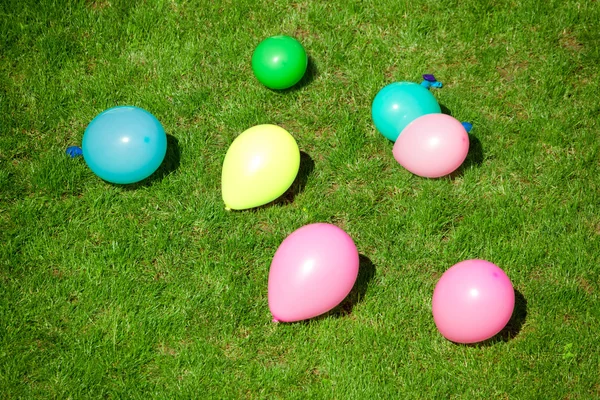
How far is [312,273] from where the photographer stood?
2.99m

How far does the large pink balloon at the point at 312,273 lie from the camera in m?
3.00

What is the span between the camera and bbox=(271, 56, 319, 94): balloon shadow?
4285mm

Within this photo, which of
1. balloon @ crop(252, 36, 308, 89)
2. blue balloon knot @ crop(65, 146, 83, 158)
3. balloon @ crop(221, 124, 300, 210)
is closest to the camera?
balloon @ crop(221, 124, 300, 210)

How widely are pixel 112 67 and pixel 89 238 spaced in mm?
1395

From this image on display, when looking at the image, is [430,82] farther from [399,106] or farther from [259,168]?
[259,168]

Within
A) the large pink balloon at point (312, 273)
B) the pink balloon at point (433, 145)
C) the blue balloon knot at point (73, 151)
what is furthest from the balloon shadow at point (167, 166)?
the pink balloon at point (433, 145)

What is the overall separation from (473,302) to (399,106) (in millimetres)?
1366

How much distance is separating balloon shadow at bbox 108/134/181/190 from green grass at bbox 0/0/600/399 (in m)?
0.01

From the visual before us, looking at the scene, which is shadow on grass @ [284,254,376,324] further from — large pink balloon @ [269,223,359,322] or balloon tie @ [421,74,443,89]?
balloon tie @ [421,74,443,89]

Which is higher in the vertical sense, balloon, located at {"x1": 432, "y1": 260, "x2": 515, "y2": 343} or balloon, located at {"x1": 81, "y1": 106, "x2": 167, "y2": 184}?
balloon, located at {"x1": 81, "y1": 106, "x2": 167, "y2": 184}

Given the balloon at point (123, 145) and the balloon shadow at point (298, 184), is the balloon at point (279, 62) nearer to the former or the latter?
the balloon shadow at point (298, 184)

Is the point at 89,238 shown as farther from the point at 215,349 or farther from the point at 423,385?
the point at 423,385

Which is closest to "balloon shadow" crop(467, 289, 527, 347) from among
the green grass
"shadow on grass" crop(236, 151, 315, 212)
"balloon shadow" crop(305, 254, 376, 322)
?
the green grass

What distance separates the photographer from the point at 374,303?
3.35 m
